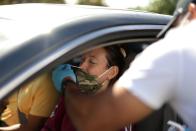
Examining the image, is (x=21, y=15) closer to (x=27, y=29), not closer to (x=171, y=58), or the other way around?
(x=27, y=29)

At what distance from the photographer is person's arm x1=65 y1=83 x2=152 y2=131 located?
5.34ft

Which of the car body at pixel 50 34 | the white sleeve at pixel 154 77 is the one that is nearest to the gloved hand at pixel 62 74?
the car body at pixel 50 34

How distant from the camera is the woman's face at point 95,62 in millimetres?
2746

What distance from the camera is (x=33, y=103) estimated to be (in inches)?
116

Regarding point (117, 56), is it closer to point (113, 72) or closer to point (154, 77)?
point (113, 72)

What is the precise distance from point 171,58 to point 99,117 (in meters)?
0.29

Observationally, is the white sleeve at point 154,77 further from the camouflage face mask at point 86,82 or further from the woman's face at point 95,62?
the woman's face at point 95,62

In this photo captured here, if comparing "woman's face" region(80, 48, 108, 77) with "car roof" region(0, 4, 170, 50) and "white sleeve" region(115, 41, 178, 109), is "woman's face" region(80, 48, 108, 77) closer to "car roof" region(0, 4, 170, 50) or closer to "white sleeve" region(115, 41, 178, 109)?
"car roof" region(0, 4, 170, 50)

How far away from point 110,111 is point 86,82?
97cm

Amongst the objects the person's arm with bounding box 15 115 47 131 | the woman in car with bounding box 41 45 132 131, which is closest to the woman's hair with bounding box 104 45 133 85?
the woman in car with bounding box 41 45 132 131

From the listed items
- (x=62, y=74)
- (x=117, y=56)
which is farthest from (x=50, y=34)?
(x=117, y=56)

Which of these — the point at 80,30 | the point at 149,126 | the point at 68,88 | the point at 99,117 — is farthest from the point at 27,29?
the point at 149,126

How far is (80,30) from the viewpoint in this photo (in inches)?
82.0

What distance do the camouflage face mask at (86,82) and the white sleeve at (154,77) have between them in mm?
868
